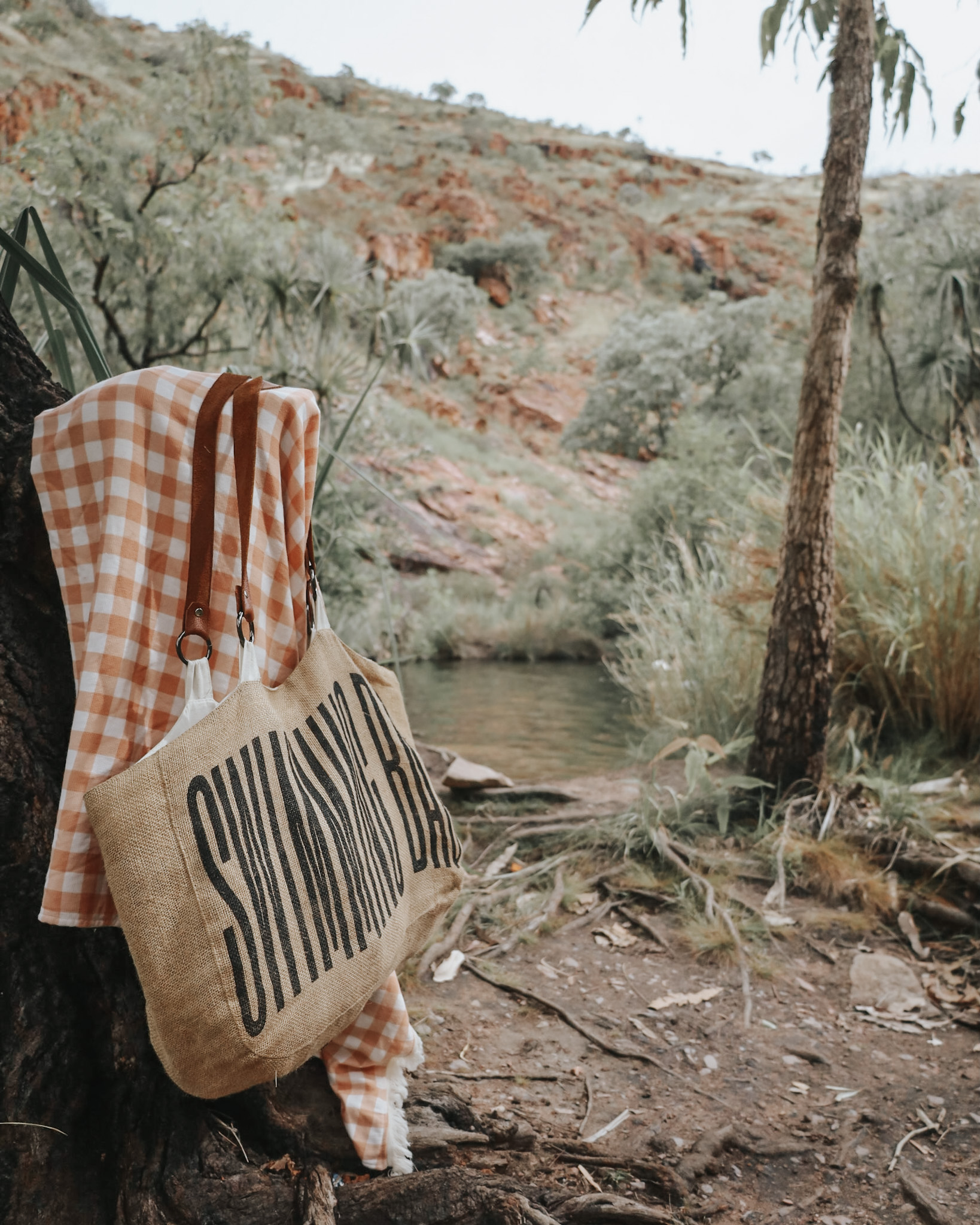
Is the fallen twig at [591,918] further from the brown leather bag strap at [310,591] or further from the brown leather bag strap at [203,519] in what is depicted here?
the brown leather bag strap at [203,519]

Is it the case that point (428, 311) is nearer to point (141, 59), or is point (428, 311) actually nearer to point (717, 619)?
point (141, 59)

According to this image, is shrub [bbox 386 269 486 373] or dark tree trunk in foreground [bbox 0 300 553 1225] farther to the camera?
shrub [bbox 386 269 486 373]

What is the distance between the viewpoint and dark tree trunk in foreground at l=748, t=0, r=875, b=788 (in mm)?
3047

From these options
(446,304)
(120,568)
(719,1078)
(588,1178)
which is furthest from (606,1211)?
(446,304)

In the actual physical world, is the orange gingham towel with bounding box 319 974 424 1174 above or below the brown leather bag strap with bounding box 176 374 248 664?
below

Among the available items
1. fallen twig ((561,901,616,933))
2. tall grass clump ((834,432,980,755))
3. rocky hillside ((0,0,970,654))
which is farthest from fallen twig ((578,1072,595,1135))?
rocky hillside ((0,0,970,654))

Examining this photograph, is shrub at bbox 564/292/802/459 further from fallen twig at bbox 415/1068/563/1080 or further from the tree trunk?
the tree trunk

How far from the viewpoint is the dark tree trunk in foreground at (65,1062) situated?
866mm

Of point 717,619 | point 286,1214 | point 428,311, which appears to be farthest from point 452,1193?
point 428,311

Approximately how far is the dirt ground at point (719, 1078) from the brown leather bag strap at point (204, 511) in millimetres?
850

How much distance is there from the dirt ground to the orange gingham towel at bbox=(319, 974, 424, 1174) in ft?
0.42

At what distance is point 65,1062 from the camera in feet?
2.96

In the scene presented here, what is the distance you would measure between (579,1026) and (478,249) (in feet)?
110

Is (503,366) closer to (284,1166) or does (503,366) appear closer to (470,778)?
(470,778)
